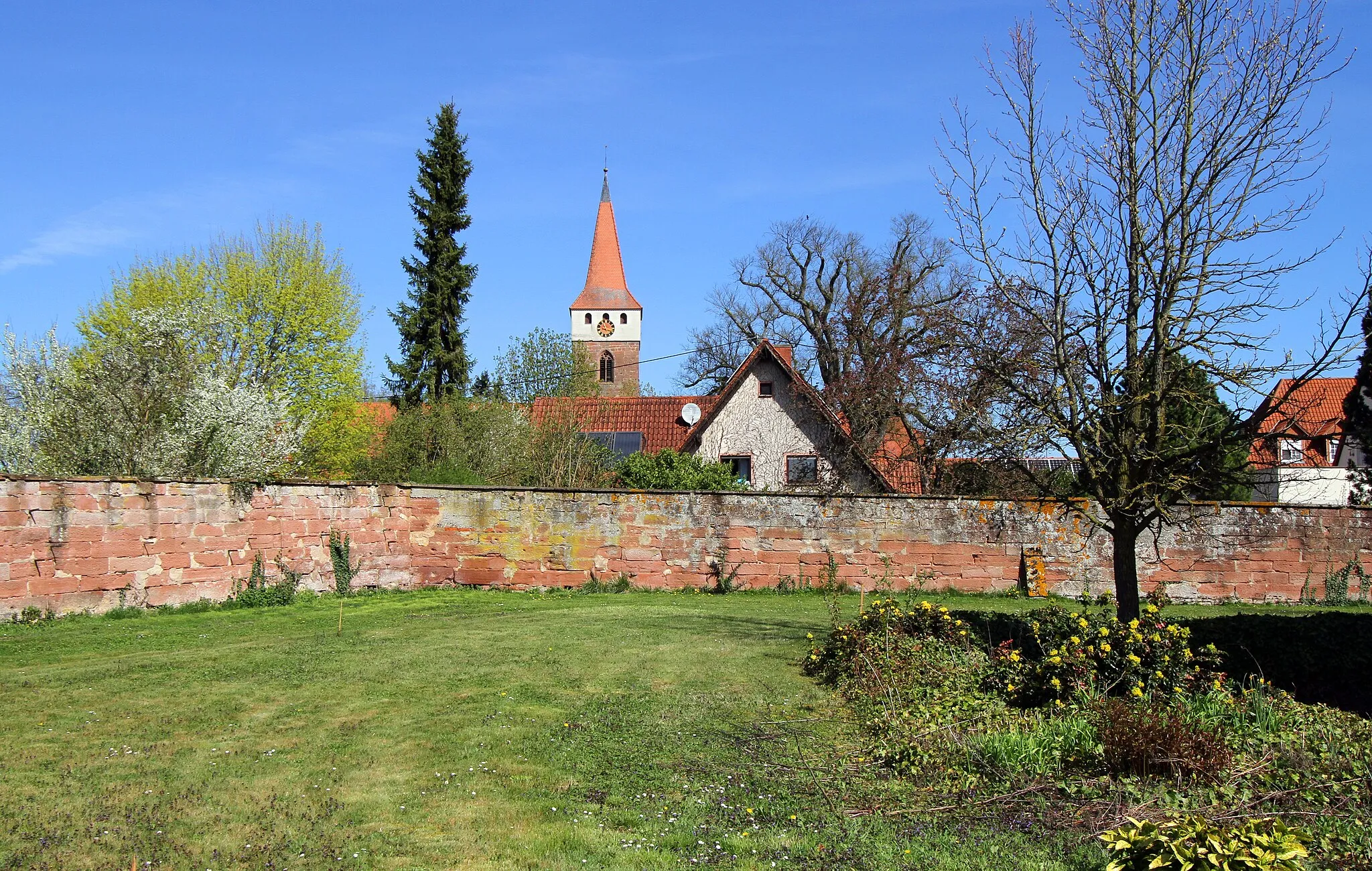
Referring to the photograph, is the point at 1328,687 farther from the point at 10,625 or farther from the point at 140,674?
the point at 10,625

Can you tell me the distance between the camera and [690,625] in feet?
42.4

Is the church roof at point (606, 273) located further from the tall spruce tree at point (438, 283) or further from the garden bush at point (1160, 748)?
the garden bush at point (1160, 748)

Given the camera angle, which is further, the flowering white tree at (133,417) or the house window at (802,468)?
the house window at (802,468)

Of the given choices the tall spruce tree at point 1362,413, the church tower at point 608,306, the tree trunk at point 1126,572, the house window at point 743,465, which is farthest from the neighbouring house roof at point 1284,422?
the church tower at point 608,306

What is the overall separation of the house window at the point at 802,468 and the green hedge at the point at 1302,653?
766 inches

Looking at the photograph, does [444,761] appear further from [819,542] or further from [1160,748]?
[819,542]

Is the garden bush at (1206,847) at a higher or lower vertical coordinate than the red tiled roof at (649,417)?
lower

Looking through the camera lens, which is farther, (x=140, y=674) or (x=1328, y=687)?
(x=140, y=674)

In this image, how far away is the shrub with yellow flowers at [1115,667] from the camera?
7555 millimetres

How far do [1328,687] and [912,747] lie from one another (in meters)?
4.25

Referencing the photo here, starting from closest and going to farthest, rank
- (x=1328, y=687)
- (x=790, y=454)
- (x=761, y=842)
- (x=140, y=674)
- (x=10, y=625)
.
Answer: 1. (x=761, y=842)
2. (x=1328, y=687)
3. (x=140, y=674)
4. (x=10, y=625)
5. (x=790, y=454)

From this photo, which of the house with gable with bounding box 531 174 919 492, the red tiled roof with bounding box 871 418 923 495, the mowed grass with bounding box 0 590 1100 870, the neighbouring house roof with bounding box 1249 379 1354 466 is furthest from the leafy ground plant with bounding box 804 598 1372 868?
the red tiled roof with bounding box 871 418 923 495

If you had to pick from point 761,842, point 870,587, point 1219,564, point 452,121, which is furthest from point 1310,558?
point 452,121

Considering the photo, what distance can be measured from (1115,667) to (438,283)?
32.2m
